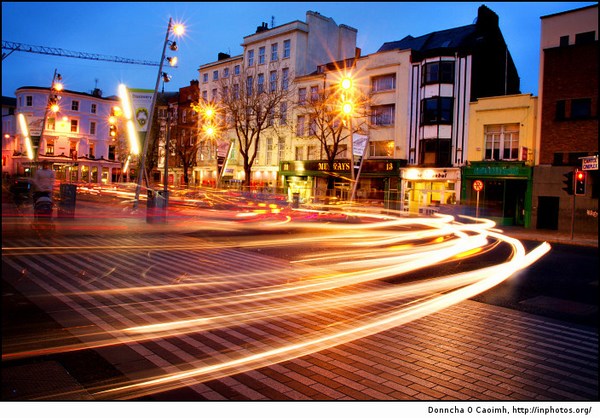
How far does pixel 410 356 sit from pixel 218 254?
27.2ft

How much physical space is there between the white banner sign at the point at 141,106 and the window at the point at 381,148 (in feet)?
79.5

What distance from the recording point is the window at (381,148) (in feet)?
129

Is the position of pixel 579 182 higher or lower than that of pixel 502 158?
lower

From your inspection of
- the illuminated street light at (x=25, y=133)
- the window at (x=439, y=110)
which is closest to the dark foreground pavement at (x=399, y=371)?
the illuminated street light at (x=25, y=133)

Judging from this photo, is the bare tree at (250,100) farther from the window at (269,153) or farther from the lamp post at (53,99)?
the lamp post at (53,99)

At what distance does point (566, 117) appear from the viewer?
98.8ft

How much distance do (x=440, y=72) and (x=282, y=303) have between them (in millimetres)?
33076

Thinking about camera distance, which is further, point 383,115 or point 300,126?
point 300,126

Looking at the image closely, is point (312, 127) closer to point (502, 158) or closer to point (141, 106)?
point (502, 158)

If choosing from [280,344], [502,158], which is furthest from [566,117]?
[280,344]

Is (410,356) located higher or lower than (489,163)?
lower

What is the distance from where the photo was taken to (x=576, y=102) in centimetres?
2998

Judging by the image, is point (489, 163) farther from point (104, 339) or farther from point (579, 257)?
point (104, 339)

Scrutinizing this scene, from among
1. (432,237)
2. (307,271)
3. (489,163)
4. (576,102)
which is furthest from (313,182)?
(307,271)
